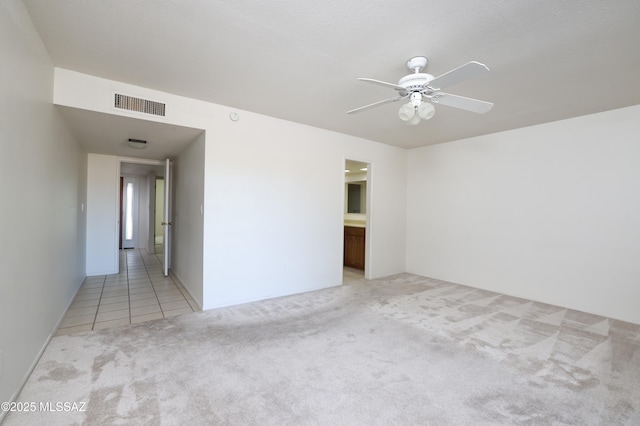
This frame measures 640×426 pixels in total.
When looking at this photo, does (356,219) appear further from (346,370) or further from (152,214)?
(152,214)

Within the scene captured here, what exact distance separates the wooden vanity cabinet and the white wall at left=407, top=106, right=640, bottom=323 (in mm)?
1157

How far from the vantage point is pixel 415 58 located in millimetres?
2242

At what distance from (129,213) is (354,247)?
683cm

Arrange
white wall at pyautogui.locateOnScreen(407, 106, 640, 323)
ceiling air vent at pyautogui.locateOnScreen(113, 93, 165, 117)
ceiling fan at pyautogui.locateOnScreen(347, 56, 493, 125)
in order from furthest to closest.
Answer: white wall at pyautogui.locateOnScreen(407, 106, 640, 323)
ceiling air vent at pyautogui.locateOnScreen(113, 93, 165, 117)
ceiling fan at pyautogui.locateOnScreen(347, 56, 493, 125)

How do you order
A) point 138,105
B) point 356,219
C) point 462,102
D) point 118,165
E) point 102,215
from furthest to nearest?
1. point 356,219
2. point 118,165
3. point 102,215
4. point 138,105
5. point 462,102

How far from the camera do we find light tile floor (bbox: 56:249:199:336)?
303cm

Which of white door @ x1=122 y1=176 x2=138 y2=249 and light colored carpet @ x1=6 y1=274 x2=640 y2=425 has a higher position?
white door @ x1=122 y1=176 x2=138 y2=249

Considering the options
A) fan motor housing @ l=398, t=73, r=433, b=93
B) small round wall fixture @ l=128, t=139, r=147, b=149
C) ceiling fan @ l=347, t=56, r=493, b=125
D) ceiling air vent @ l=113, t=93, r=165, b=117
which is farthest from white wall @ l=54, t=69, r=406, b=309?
fan motor housing @ l=398, t=73, r=433, b=93

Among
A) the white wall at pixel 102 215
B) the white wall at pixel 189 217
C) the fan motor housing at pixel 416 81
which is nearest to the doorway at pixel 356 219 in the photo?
the white wall at pixel 189 217

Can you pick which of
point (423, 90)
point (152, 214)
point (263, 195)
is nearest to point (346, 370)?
point (423, 90)

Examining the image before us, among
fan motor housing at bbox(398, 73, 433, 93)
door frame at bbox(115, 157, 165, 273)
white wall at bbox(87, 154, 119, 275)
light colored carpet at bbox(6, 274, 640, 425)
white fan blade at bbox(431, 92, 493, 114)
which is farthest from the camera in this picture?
door frame at bbox(115, 157, 165, 273)

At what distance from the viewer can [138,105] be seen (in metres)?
2.95

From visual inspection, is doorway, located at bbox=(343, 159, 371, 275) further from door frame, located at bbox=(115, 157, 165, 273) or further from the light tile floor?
door frame, located at bbox=(115, 157, 165, 273)

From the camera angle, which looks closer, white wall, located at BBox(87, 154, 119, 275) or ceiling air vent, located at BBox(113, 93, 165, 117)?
ceiling air vent, located at BBox(113, 93, 165, 117)
